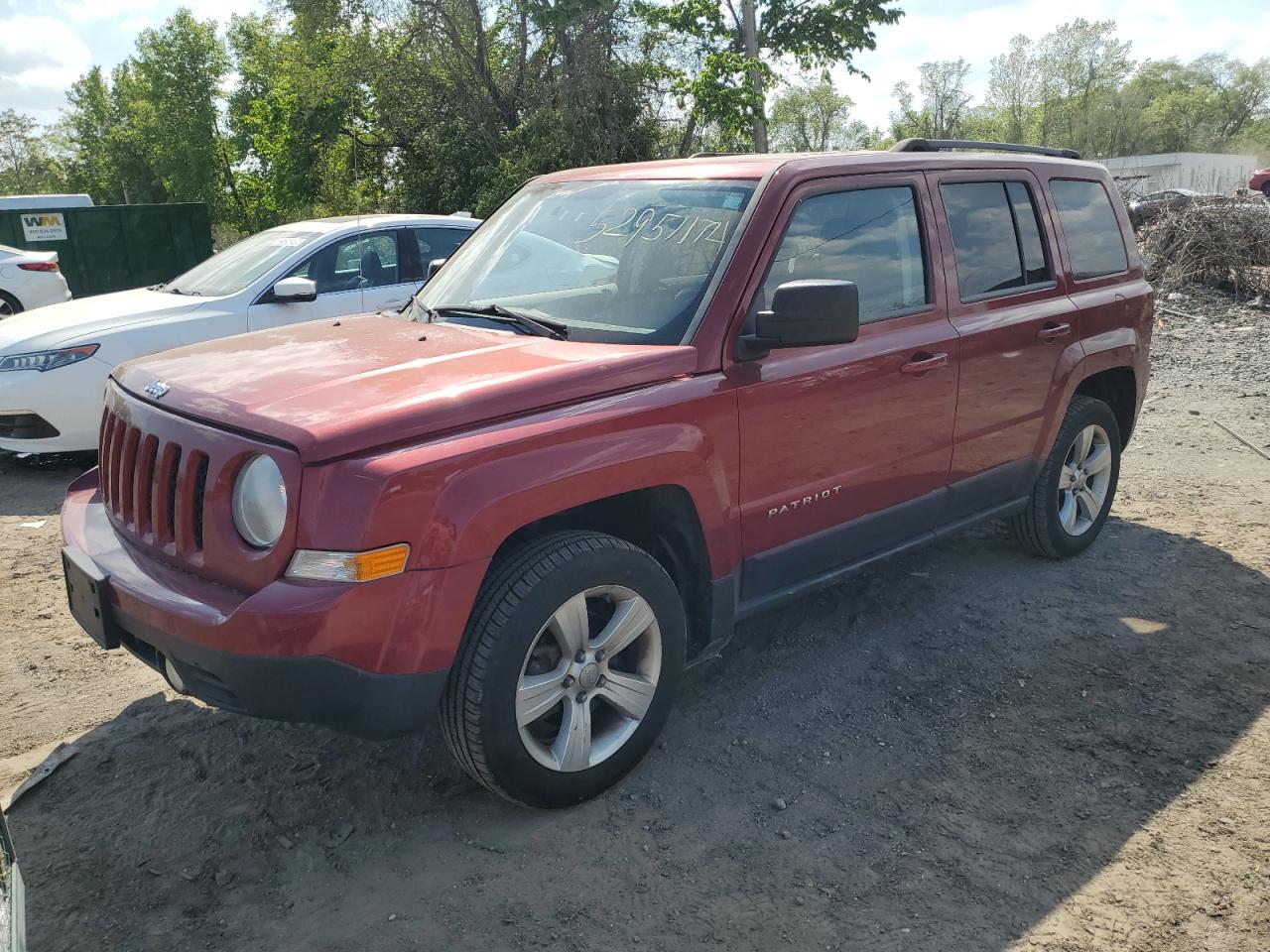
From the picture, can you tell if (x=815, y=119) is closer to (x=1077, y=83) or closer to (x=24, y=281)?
(x=1077, y=83)

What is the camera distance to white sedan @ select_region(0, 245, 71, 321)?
11875 mm

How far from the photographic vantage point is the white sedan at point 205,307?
6.64 meters

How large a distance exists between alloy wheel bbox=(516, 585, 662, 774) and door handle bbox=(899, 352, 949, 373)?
1.47 meters

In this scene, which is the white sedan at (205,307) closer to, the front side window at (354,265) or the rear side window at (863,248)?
the front side window at (354,265)

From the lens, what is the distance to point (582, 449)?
293 centimetres

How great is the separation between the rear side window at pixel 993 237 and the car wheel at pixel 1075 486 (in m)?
0.81

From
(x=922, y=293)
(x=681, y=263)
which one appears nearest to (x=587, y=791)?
(x=681, y=263)

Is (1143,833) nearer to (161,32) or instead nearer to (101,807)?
(101,807)

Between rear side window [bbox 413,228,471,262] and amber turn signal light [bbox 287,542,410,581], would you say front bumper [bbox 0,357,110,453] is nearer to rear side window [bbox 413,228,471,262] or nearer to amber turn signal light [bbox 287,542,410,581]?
rear side window [bbox 413,228,471,262]

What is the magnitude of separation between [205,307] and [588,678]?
17.0ft

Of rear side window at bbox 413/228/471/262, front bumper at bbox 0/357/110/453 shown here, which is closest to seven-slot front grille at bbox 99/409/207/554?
front bumper at bbox 0/357/110/453

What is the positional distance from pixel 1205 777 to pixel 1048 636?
1087mm

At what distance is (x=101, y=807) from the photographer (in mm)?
3178

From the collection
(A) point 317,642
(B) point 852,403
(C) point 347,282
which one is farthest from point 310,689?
(C) point 347,282
